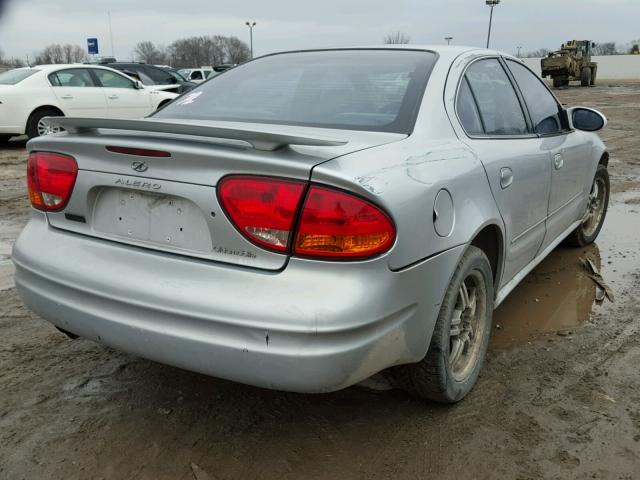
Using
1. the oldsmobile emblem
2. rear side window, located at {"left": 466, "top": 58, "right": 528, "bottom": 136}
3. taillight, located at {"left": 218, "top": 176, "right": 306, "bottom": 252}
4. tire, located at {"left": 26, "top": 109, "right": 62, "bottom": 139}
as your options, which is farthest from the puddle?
tire, located at {"left": 26, "top": 109, "right": 62, "bottom": 139}

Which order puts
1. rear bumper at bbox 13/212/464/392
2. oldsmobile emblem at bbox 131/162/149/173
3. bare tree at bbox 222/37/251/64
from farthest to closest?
bare tree at bbox 222/37/251/64, oldsmobile emblem at bbox 131/162/149/173, rear bumper at bbox 13/212/464/392

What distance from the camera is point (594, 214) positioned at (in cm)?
496

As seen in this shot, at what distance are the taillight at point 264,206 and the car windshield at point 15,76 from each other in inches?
376

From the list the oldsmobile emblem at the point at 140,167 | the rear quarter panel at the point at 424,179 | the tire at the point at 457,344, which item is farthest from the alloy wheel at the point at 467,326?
the oldsmobile emblem at the point at 140,167

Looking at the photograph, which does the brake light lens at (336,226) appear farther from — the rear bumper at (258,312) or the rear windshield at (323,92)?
the rear windshield at (323,92)

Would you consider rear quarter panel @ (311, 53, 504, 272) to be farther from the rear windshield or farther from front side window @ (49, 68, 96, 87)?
front side window @ (49, 68, 96, 87)

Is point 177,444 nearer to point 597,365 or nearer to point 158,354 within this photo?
point 158,354

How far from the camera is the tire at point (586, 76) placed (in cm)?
3409

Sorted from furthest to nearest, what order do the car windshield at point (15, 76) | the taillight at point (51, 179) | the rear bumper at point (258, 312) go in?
1. the car windshield at point (15, 76)
2. the taillight at point (51, 179)
3. the rear bumper at point (258, 312)

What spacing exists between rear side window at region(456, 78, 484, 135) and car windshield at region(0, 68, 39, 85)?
926 centimetres

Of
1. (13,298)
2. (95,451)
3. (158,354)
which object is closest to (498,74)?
(158,354)

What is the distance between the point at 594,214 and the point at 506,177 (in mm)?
2642

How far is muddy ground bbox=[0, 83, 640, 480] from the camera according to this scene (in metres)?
2.18

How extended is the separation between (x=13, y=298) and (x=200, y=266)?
2.27 meters
